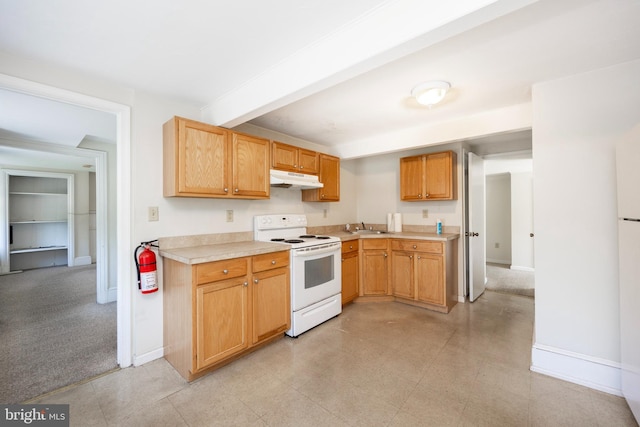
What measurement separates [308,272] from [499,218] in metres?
5.47

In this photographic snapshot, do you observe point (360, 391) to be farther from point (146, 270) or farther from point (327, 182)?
point (327, 182)

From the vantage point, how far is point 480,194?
12.5 ft

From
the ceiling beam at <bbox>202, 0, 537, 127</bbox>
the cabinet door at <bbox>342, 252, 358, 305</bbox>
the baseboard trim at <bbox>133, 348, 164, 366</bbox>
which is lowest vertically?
the baseboard trim at <bbox>133, 348, 164, 366</bbox>

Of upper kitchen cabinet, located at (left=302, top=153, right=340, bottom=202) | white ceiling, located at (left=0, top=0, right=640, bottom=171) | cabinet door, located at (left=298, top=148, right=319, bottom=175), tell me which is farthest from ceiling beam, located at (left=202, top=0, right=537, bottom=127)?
upper kitchen cabinet, located at (left=302, top=153, right=340, bottom=202)

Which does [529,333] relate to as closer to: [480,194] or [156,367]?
[480,194]

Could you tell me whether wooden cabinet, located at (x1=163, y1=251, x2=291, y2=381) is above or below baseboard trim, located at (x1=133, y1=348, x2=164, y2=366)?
above

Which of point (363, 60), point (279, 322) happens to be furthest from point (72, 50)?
point (279, 322)

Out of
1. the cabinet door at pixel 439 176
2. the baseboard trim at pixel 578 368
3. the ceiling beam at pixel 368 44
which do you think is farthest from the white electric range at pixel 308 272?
the baseboard trim at pixel 578 368

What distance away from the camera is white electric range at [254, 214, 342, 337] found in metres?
2.62

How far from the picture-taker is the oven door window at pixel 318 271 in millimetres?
2738

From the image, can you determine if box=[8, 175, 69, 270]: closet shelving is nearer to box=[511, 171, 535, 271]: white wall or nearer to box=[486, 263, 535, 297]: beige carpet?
box=[486, 263, 535, 297]: beige carpet

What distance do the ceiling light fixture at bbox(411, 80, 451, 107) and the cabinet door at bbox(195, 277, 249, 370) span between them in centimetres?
210

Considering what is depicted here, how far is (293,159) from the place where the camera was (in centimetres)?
316

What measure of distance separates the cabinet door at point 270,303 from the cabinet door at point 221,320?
0.37 ft
